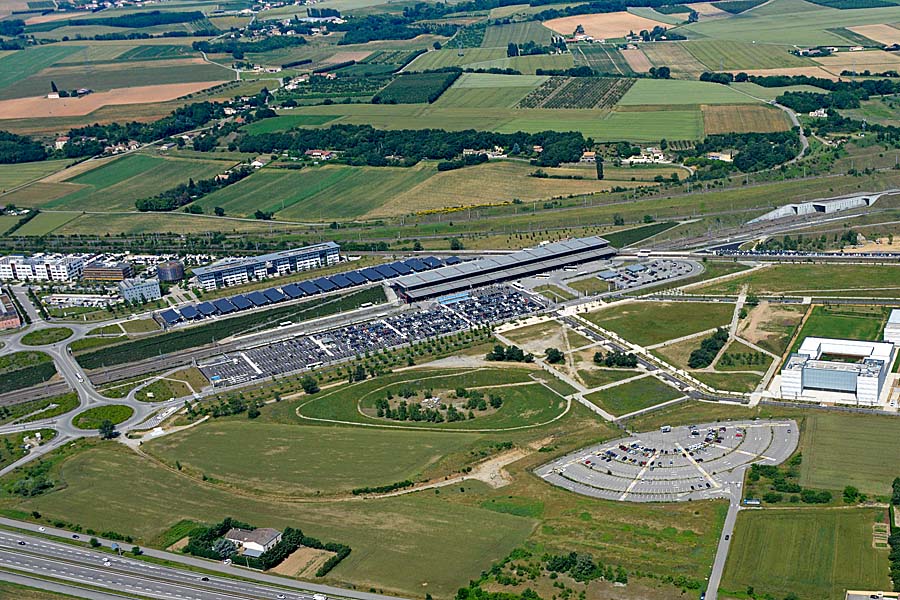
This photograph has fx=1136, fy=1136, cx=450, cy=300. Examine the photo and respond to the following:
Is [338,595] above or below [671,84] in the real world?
below

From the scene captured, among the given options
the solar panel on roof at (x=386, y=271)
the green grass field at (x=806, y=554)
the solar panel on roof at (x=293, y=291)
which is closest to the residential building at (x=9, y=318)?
the solar panel on roof at (x=293, y=291)

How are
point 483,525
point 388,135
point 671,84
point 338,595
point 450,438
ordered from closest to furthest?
point 338,595 < point 483,525 < point 450,438 < point 388,135 < point 671,84

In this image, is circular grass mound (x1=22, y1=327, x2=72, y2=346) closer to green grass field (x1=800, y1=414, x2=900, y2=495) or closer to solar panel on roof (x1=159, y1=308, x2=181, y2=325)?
solar panel on roof (x1=159, y1=308, x2=181, y2=325)

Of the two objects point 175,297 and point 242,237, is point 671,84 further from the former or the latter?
point 175,297

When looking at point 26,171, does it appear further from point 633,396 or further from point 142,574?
point 142,574

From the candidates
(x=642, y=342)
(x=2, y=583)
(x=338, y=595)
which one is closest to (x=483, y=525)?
(x=338, y=595)

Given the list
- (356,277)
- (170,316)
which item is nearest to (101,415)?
(170,316)
